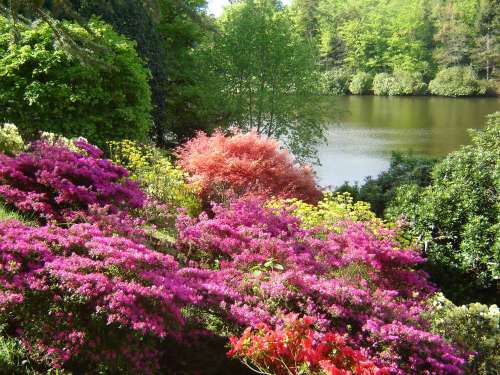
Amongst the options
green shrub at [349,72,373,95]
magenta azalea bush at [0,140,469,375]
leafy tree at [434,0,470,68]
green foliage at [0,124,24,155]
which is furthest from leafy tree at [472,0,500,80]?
magenta azalea bush at [0,140,469,375]

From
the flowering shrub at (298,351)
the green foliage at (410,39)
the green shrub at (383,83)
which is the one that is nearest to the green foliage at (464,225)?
the flowering shrub at (298,351)

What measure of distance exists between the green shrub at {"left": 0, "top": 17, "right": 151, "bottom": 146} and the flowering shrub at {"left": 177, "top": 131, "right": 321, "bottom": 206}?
1.69 m

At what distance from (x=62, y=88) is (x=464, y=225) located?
6.98 m

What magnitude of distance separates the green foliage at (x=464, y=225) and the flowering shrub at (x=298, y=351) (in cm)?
498

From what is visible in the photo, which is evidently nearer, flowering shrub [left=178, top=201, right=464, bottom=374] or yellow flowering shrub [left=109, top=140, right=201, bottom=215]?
flowering shrub [left=178, top=201, right=464, bottom=374]

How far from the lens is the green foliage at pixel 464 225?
7.45 m

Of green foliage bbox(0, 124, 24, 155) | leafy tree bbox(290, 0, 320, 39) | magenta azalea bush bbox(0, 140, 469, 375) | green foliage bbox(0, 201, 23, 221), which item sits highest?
leafy tree bbox(290, 0, 320, 39)

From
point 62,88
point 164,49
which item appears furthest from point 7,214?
point 164,49

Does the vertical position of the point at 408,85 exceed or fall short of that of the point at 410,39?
it falls short

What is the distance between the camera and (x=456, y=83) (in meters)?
45.2

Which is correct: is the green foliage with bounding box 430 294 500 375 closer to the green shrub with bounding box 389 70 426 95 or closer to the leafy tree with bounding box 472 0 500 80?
the green shrub with bounding box 389 70 426 95

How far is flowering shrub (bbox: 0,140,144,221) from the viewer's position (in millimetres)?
4160

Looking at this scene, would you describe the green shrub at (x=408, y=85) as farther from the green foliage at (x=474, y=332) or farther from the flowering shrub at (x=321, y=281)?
the green foliage at (x=474, y=332)

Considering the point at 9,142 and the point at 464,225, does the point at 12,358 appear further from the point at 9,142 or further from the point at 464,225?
the point at 464,225
